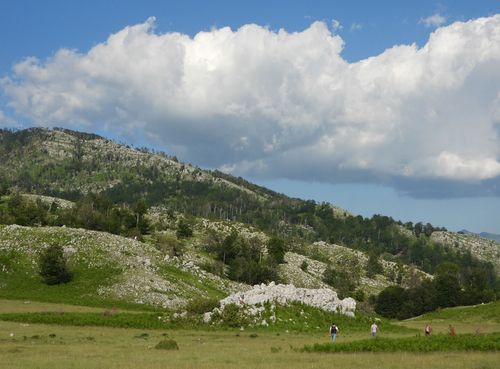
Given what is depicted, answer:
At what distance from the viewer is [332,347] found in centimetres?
3994

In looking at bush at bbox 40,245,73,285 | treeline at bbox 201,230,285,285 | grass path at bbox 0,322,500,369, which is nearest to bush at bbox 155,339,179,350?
grass path at bbox 0,322,500,369

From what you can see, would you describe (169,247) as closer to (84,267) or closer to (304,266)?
(84,267)

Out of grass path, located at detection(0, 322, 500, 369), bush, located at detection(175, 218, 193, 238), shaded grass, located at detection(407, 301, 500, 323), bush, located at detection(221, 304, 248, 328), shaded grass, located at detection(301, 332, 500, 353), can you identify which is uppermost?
bush, located at detection(175, 218, 193, 238)

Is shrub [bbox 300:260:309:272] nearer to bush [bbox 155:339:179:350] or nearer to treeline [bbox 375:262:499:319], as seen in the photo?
treeline [bbox 375:262:499:319]

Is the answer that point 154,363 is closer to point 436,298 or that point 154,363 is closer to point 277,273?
point 277,273

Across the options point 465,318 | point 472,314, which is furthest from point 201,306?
point 472,314

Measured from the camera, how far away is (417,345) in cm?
3906

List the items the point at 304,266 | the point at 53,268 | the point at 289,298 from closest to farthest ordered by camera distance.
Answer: the point at 289,298 < the point at 53,268 < the point at 304,266

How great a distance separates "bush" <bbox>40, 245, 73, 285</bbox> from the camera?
86.1m

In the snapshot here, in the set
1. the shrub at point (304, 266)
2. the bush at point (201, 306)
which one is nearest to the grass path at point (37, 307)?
the bush at point (201, 306)

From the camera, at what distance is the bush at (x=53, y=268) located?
86.1 m

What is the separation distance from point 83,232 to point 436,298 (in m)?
85.9

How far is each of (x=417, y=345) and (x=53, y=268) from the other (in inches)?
2510

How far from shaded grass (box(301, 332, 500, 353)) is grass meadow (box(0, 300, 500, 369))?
1.17 m
